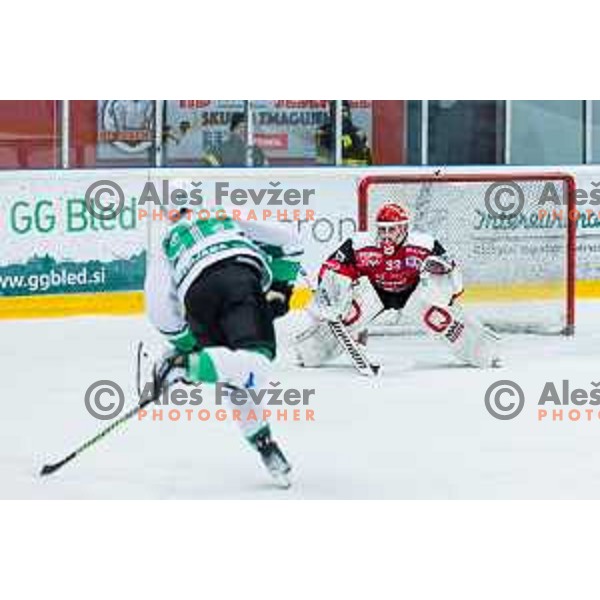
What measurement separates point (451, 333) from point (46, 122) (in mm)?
962

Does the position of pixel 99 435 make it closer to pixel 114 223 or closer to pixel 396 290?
pixel 114 223

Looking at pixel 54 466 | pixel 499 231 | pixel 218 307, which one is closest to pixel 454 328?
pixel 499 231

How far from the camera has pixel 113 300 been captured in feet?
18.7

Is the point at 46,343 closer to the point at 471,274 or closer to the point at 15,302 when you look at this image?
the point at 15,302

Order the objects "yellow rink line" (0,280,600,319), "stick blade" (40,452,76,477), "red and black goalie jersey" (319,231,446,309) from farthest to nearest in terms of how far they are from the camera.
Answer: "red and black goalie jersey" (319,231,446,309) < "yellow rink line" (0,280,600,319) < "stick blade" (40,452,76,477)

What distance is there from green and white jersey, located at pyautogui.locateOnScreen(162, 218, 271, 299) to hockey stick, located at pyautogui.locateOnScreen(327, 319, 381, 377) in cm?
17

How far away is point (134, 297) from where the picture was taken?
18.5 ft

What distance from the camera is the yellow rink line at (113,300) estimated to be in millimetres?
5652

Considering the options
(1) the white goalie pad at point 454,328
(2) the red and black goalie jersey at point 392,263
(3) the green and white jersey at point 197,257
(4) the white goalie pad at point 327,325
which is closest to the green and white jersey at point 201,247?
(3) the green and white jersey at point 197,257

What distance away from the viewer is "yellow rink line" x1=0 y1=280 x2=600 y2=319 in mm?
5652

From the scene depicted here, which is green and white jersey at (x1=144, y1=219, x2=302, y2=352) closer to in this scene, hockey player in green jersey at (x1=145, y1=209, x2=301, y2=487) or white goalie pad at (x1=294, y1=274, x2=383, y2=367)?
hockey player in green jersey at (x1=145, y1=209, x2=301, y2=487)

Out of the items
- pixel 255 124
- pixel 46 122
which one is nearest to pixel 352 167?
pixel 255 124

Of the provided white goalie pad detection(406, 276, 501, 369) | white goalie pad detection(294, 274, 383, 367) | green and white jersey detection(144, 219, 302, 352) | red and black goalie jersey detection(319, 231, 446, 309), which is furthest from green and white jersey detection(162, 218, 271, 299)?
white goalie pad detection(406, 276, 501, 369)

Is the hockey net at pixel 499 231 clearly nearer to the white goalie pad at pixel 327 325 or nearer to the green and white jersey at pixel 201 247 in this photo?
the white goalie pad at pixel 327 325
